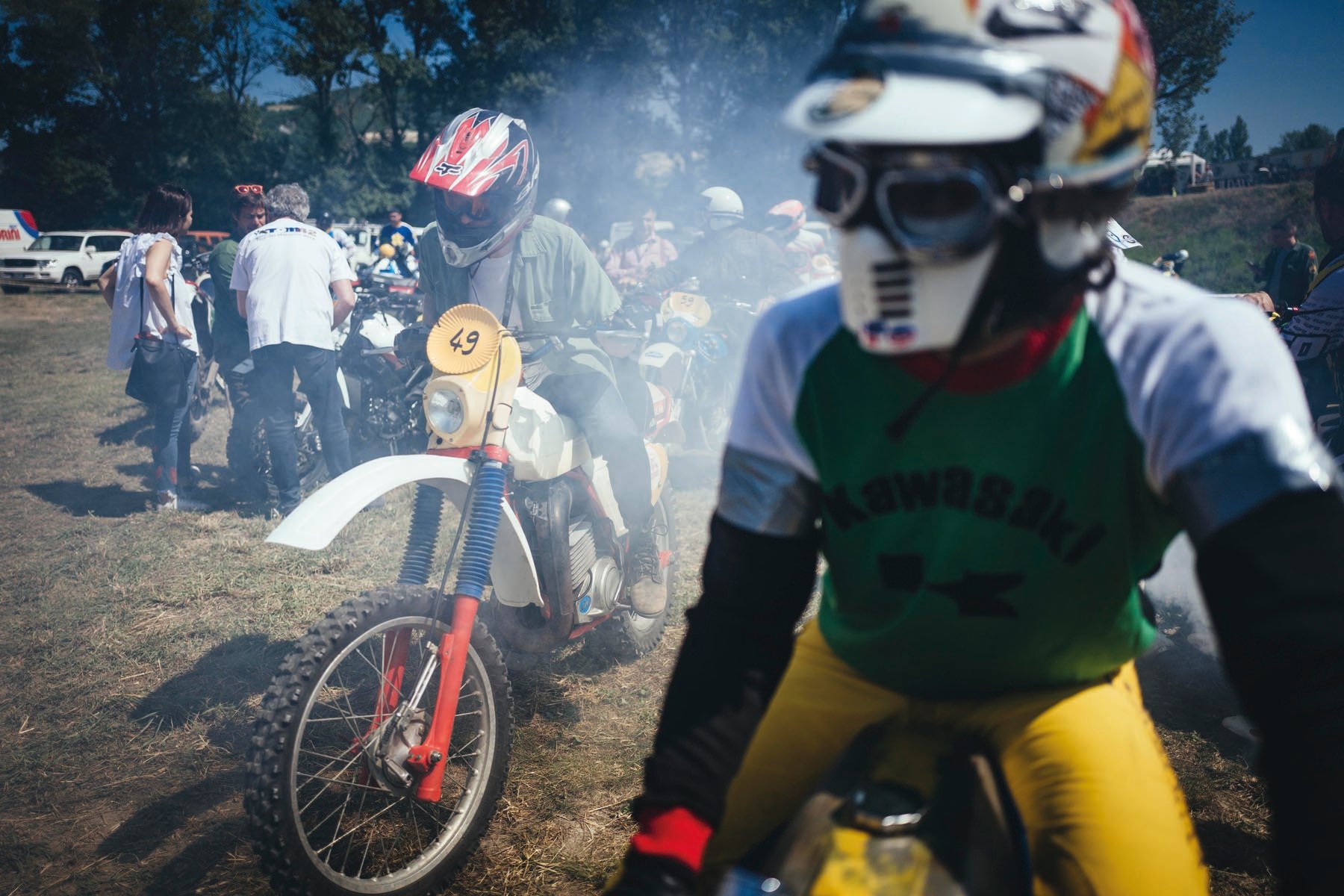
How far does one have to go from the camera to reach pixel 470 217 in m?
3.51

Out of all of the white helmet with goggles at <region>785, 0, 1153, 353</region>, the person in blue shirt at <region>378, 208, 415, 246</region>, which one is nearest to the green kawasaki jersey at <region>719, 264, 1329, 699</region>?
the white helmet with goggles at <region>785, 0, 1153, 353</region>

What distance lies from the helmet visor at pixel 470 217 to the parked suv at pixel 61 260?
2712cm

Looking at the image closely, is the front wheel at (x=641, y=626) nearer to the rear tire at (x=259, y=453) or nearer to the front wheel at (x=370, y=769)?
the front wheel at (x=370, y=769)

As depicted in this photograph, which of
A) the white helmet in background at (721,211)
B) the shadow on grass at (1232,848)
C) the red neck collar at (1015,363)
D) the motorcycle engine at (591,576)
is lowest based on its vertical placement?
the shadow on grass at (1232,848)

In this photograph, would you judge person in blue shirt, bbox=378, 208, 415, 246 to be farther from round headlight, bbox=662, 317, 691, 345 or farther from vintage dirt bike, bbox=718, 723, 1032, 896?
vintage dirt bike, bbox=718, 723, 1032, 896

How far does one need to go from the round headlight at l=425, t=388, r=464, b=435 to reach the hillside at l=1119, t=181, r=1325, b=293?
77.7 ft

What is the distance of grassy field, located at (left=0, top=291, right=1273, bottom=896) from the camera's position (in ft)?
9.90

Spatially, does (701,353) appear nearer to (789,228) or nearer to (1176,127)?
(789,228)

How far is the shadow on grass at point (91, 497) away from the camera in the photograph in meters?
7.09

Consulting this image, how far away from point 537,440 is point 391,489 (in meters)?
0.73

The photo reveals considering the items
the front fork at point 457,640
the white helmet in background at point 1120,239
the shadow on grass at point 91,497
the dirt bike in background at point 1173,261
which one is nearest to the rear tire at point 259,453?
the shadow on grass at point 91,497

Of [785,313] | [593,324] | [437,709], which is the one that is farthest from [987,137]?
[593,324]

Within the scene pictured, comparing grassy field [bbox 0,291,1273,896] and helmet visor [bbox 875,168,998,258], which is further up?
helmet visor [bbox 875,168,998,258]

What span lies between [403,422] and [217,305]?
1.75m
